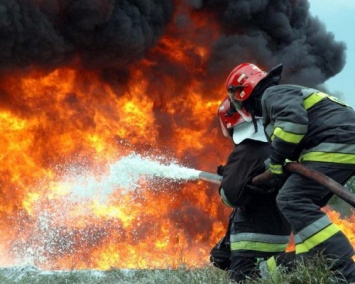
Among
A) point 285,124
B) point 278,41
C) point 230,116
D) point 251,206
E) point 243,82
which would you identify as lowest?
point 278,41

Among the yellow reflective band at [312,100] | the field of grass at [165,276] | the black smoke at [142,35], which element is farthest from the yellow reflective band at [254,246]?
the black smoke at [142,35]

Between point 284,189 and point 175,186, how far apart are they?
8.26m

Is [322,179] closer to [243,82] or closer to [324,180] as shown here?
[324,180]

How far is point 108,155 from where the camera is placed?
11.3m

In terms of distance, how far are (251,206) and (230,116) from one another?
807 mm

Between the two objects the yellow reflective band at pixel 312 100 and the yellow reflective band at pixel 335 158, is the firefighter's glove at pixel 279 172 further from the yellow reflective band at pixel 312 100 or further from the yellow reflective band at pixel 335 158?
the yellow reflective band at pixel 312 100

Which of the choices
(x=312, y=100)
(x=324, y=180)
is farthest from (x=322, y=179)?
(x=312, y=100)

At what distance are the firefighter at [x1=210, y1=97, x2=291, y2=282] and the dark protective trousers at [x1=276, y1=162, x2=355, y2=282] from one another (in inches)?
19.6

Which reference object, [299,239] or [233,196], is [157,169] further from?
[299,239]

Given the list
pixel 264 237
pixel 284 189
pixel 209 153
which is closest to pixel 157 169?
pixel 264 237

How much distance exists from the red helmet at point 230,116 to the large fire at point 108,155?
5.34m

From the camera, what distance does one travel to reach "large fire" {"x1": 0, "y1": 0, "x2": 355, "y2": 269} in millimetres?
10672

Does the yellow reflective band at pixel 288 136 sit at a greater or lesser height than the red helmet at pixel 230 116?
greater

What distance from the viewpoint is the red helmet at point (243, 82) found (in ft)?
15.2
